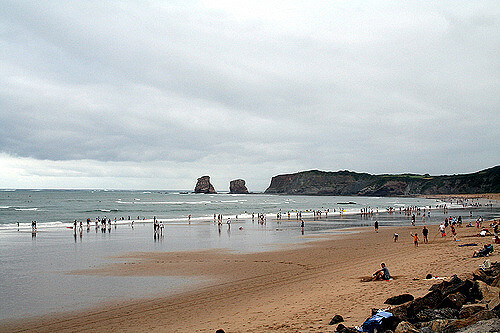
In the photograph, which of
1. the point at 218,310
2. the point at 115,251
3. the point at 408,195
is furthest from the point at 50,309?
the point at 408,195

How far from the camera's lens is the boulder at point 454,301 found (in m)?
7.25

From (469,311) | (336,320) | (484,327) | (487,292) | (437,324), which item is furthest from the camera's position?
(336,320)

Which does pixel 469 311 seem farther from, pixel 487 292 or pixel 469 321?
pixel 487 292

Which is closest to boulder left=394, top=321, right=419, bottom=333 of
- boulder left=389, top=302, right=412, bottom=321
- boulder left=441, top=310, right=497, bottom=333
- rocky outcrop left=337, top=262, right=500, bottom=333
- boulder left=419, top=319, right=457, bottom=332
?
rocky outcrop left=337, top=262, right=500, bottom=333

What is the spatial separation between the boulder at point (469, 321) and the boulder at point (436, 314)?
0.82 metres

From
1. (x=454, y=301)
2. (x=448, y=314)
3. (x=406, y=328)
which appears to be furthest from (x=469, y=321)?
(x=454, y=301)

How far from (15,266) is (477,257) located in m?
22.0

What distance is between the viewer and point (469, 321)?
5.72 m

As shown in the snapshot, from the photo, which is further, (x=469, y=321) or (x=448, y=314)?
(x=448, y=314)

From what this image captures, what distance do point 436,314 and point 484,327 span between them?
5.08 feet

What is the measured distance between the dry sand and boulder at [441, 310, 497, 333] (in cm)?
253

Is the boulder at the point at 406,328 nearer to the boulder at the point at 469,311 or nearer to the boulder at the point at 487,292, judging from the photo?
the boulder at the point at 469,311

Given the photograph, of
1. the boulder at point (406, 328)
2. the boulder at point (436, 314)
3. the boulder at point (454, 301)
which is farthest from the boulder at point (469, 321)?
the boulder at point (454, 301)

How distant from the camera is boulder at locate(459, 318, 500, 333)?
5.09 meters
